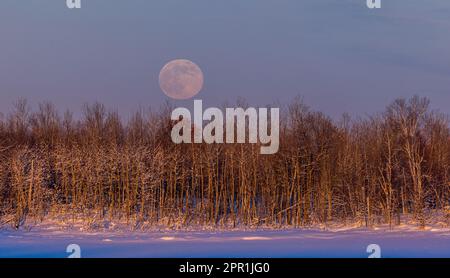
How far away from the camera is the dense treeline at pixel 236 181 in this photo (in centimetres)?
2934

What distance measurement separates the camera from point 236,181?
1348 inches

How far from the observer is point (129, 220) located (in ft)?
93.0

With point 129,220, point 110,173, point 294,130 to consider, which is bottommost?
point 129,220

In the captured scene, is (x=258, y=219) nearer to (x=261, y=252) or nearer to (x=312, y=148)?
(x=312, y=148)

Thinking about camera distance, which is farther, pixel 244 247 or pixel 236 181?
pixel 236 181

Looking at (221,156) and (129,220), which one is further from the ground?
(221,156)

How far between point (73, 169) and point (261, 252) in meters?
21.9

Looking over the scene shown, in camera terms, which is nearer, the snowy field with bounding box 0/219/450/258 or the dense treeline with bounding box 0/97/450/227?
the snowy field with bounding box 0/219/450/258

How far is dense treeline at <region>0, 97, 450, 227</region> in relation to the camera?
29.3 m

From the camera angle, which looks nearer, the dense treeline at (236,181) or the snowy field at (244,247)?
the snowy field at (244,247)
